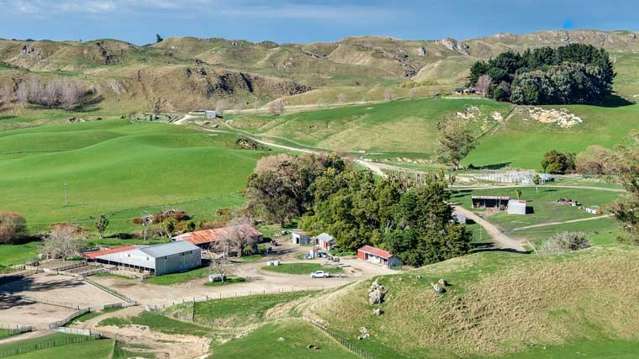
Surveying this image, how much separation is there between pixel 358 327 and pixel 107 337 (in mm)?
22769

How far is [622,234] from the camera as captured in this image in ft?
261

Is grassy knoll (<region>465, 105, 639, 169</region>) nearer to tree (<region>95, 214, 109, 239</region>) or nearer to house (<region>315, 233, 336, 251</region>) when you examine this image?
house (<region>315, 233, 336, 251</region>)

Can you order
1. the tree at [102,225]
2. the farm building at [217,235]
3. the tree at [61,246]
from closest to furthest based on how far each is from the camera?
the tree at [61,246], the farm building at [217,235], the tree at [102,225]

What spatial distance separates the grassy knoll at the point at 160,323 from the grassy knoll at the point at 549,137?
358 feet

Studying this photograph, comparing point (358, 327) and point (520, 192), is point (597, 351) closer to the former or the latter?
point (358, 327)

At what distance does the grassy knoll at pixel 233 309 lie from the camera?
2452 inches

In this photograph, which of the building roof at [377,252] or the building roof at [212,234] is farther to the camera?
the building roof at [212,234]

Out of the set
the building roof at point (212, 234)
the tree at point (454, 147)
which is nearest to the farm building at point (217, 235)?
the building roof at point (212, 234)

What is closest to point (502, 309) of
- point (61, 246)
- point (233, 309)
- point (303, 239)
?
point (233, 309)

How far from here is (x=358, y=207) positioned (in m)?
93.9

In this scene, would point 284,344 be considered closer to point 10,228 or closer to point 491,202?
point 10,228

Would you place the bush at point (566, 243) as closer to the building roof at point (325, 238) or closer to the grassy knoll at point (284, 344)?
the building roof at point (325, 238)

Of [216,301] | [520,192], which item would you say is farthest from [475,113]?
[216,301]

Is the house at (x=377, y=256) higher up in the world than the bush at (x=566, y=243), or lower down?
lower down
